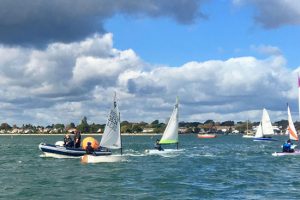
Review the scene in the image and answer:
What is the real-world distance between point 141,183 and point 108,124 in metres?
21.3

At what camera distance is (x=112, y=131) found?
181 ft

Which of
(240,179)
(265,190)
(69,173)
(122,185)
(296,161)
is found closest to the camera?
(265,190)

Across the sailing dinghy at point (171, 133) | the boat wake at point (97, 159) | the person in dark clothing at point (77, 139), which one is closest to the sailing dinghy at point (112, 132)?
the person in dark clothing at point (77, 139)

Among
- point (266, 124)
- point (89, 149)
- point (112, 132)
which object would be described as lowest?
point (89, 149)

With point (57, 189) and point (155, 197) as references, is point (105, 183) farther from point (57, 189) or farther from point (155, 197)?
point (155, 197)

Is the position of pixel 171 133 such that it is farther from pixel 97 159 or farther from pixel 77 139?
pixel 97 159

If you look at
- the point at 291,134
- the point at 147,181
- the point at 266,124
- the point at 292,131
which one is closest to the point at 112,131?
the point at 147,181

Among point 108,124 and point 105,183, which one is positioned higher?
point 108,124

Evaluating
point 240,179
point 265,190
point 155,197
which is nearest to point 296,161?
A: point 240,179

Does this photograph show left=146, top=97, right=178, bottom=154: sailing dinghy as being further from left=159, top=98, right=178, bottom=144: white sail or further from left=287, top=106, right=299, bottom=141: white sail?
left=287, top=106, right=299, bottom=141: white sail

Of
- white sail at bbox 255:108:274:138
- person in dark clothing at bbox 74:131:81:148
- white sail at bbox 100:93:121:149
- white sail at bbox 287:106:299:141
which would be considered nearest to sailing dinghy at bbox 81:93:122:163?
white sail at bbox 100:93:121:149

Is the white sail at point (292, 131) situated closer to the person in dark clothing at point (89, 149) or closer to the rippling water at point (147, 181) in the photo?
the rippling water at point (147, 181)

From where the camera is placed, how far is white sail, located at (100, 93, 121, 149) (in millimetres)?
55031

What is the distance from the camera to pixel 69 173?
40906 mm
